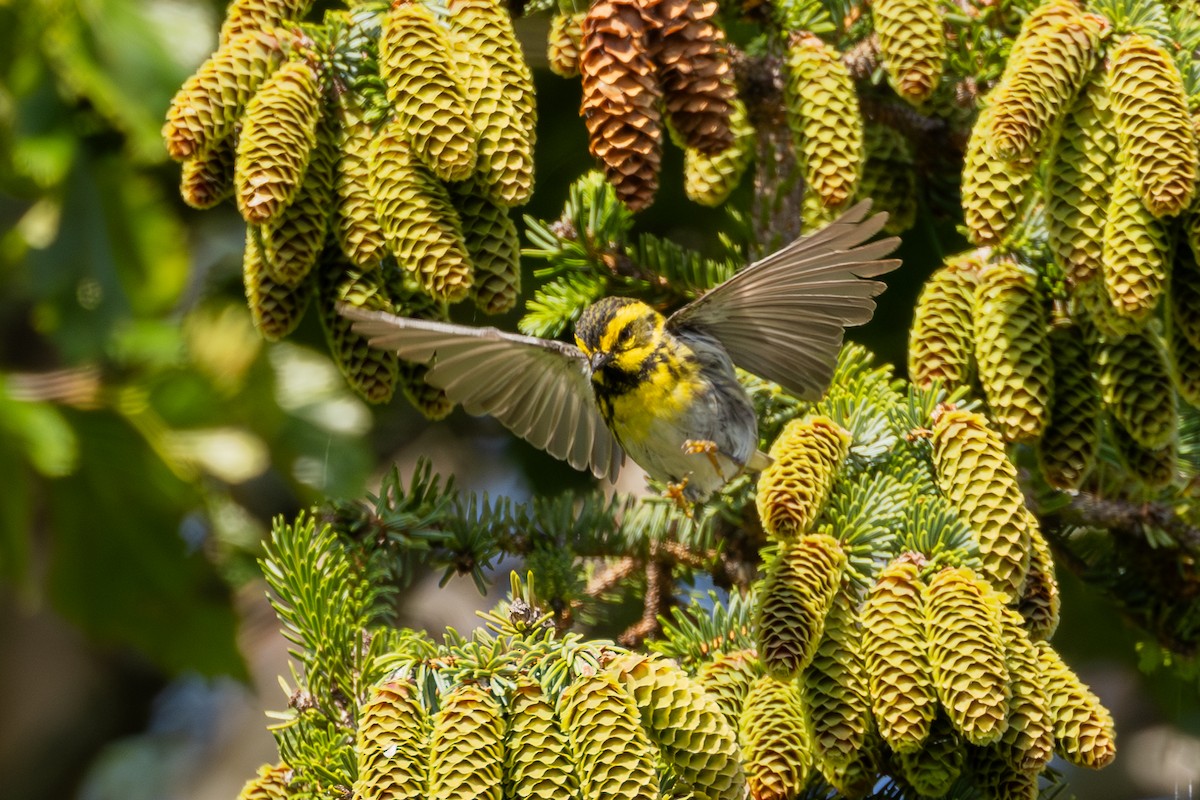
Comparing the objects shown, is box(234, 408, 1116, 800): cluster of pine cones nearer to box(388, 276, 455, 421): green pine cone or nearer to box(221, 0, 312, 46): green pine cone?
box(388, 276, 455, 421): green pine cone

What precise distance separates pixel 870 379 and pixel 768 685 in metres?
0.63

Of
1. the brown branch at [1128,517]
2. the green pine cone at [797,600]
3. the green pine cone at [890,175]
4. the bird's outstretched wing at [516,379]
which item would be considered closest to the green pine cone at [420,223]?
the bird's outstretched wing at [516,379]

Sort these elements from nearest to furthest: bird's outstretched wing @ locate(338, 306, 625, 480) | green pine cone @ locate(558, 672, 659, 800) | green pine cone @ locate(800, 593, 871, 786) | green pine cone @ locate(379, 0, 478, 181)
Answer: green pine cone @ locate(558, 672, 659, 800) → green pine cone @ locate(800, 593, 871, 786) → green pine cone @ locate(379, 0, 478, 181) → bird's outstretched wing @ locate(338, 306, 625, 480)

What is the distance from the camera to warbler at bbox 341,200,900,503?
6.82ft

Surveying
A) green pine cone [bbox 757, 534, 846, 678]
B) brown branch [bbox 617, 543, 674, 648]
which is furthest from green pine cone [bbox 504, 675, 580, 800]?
brown branch [bbox 617, 543, 674, 648]

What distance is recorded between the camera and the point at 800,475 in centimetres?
180

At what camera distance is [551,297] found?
245cm

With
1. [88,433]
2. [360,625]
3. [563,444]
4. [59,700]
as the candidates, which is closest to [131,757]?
[59,700]

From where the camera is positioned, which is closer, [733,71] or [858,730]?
[858,730]

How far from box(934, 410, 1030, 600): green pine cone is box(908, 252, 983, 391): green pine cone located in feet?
0.57

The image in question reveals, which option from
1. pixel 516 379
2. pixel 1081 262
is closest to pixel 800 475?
pixel 1081 262

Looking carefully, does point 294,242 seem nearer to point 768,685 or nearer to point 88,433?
point 768,685

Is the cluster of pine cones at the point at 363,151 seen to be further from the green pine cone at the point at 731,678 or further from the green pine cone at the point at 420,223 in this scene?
the green pine cone at the point at 731,678

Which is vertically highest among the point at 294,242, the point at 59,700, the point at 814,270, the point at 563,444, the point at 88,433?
the point at 294,242
